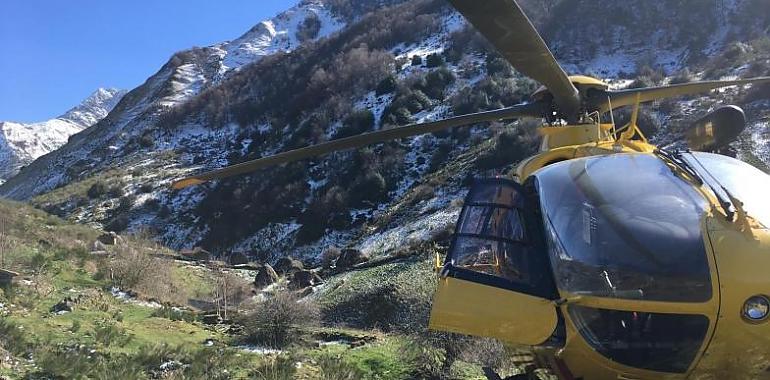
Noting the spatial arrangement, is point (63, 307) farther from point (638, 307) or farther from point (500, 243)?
point (638, 307)

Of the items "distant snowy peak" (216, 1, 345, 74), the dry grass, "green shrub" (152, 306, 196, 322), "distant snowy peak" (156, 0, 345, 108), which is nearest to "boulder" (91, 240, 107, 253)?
the dry grass

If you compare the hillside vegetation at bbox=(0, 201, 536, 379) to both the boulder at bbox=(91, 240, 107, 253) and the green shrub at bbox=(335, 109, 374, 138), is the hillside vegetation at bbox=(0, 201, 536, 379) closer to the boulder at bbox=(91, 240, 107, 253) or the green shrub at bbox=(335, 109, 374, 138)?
the boulder at bbox=(91, 240, 107, 253)

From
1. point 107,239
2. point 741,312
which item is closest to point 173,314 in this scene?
point 741,312

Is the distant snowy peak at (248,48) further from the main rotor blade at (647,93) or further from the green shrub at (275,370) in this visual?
the main rotor blade at (647,93)

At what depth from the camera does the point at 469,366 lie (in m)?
8.83

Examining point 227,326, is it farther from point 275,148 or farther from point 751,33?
point 751,33

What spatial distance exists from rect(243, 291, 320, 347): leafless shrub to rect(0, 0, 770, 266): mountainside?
11460mm

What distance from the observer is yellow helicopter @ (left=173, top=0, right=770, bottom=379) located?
2.67m

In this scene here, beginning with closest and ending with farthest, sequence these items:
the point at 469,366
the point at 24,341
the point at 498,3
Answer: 1. the point at 498,3
2. the point at 24,341
3. the point at 469,366

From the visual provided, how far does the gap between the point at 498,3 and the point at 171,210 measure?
42261 millimetres

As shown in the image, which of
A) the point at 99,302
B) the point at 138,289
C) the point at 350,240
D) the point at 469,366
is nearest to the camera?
the point at 469,366

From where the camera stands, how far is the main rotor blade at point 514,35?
2.86 meters

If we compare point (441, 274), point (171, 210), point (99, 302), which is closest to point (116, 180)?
point (171, 210)

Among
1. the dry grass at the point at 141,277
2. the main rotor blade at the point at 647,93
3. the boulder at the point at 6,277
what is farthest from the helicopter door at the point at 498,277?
the dry grass at the point at 141,277
